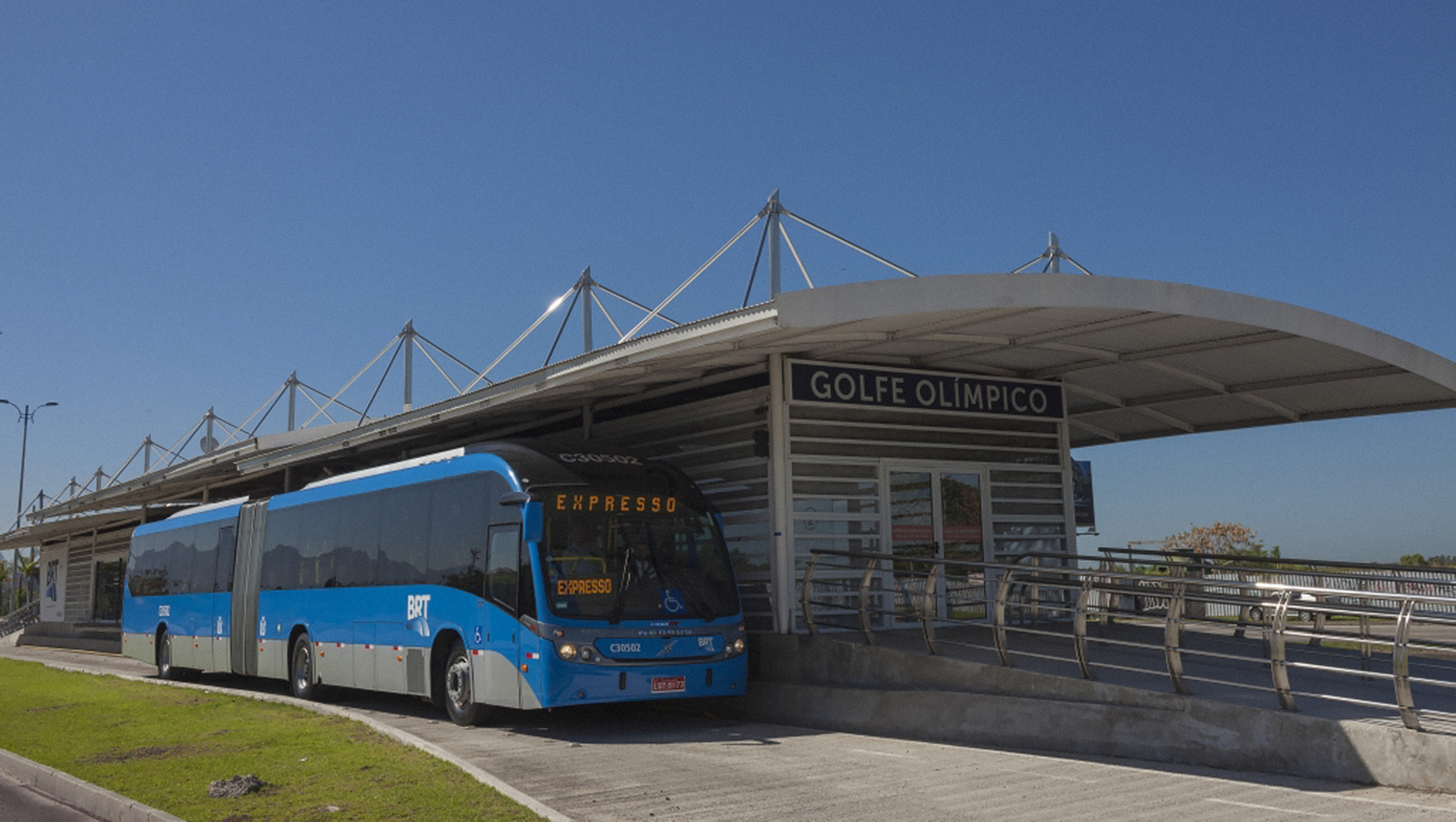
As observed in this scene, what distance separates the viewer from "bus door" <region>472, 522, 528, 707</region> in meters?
12.5

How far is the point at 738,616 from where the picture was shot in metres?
13.2

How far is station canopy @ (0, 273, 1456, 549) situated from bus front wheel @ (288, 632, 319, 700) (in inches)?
A: 131

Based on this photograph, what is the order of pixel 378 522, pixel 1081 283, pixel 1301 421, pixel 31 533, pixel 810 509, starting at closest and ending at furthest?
pixel 1081 283, pixel 810 509, pixel 378 522, pixel 1301 421, pixel 31 533

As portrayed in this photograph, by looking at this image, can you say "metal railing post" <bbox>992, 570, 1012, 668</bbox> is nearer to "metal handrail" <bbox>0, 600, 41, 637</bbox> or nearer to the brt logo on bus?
the brt logo on bus

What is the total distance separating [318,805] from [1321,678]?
9388 mm

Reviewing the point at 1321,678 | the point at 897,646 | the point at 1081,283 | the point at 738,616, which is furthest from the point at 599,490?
the point at 1321,678

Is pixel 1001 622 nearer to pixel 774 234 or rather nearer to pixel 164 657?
pixel 774 234

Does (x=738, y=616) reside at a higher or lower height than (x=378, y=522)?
lower

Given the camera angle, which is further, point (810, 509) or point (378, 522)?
point (378, 522)

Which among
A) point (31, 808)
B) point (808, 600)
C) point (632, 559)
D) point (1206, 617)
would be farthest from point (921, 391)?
point (31, 808)

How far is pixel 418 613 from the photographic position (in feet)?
47.6

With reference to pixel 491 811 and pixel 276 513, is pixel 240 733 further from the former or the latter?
pixel 276 513

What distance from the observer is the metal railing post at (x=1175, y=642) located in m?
9.49

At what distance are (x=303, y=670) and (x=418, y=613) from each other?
14.2 feet
